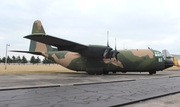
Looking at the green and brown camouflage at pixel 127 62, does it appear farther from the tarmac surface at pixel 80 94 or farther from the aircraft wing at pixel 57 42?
the tarmac surface at pixel 80 94

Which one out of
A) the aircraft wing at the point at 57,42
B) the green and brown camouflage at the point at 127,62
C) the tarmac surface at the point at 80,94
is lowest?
the tarmac surface at the point at 80,94

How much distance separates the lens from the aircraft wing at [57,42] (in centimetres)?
1874

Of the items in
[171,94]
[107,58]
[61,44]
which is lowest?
[171,94]

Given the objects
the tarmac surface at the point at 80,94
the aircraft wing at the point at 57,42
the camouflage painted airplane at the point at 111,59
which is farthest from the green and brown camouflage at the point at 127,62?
the tarmac surface at the point at 80,94

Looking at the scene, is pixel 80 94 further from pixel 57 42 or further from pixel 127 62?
pixel 127 62

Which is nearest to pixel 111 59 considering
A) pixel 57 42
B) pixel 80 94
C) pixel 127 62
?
pixel 127 62

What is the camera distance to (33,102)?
626 cm

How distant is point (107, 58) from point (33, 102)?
59.4 ft

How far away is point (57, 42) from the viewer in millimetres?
20750

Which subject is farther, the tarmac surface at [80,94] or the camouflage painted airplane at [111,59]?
the camouflage painted airplane at [111,59]

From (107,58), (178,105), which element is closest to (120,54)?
(107,58)

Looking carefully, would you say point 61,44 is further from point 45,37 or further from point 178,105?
point 178,105

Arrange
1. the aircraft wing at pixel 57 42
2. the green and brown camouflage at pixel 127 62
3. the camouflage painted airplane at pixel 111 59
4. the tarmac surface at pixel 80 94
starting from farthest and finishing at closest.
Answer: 1. the green and brown camouflage at pixel 127 62
2. the camouflage painted airplane at pixel 111 59
3. the aircraft wing at pixel 57 42
4. the tarmac surface at pixel 80 94

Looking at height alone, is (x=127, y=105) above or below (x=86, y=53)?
below
